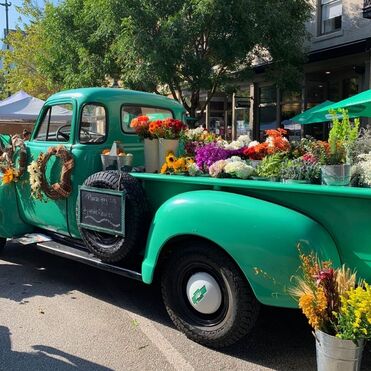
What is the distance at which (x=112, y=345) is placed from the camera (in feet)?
12.7

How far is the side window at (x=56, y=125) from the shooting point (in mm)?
5409

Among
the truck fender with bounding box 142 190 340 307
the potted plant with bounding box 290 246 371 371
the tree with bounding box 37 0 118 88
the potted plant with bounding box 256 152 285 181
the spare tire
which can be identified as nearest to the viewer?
the potted plant with bounding box 290 246 371 371

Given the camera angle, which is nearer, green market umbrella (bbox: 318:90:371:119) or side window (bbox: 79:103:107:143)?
side window (bbox: 79:103:107:143)

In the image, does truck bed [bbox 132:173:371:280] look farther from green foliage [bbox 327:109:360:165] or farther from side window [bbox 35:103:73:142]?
side window [bbox 35:103:73:142]

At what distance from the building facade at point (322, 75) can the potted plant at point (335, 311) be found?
34.0ft

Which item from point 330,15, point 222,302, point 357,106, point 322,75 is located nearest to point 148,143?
point 222,302

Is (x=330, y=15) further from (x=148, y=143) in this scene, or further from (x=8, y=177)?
(x=8, y=177)

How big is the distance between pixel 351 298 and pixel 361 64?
11567 mm

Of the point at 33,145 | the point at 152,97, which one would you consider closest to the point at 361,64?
the point at 152,97

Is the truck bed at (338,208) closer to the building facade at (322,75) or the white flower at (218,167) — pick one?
the white flower at (218,167)

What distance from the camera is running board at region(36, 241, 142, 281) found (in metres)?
4.30

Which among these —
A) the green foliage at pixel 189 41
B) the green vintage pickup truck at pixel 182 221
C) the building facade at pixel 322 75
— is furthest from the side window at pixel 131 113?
the building facade at pixel 322 75

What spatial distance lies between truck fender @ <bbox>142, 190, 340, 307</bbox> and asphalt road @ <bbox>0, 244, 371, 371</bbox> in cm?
71

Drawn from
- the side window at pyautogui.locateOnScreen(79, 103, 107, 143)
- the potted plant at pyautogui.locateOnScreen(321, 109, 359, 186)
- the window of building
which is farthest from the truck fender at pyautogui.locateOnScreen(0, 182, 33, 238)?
the window of building
